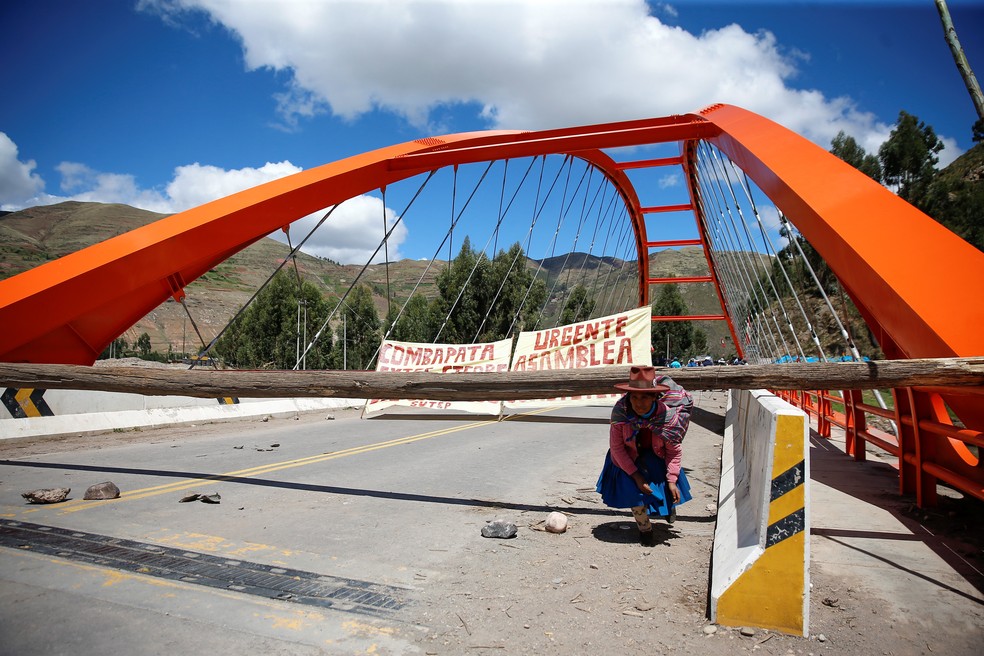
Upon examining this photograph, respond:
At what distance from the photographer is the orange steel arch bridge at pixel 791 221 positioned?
433 centimetres

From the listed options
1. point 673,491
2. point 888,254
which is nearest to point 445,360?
point 673,491

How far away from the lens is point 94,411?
34.5 feet

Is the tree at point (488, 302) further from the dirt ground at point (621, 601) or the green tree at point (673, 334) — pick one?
the green tree at point (673, 334)

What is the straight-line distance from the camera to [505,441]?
10.2 meters

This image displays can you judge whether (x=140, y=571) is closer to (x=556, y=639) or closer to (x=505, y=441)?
(x=556, y=639)

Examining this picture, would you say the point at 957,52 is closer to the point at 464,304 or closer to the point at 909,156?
the point at 464,304

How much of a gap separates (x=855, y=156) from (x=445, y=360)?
44.4m

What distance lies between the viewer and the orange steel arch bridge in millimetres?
4329

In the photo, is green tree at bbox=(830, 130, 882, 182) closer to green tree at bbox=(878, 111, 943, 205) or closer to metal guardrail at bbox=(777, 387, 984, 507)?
green tree at bbox=(878, 111, 943, 205)

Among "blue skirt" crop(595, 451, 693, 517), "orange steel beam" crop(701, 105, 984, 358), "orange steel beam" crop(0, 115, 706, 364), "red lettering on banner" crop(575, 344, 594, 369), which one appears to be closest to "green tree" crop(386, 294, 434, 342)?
"red lettering on banner" crop(575, 344, 594, 369)

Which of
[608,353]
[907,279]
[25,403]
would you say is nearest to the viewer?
[907,279]

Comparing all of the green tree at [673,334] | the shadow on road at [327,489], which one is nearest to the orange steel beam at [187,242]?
the shadow on road at [327,489]

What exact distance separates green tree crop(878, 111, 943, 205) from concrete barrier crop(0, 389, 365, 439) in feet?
148

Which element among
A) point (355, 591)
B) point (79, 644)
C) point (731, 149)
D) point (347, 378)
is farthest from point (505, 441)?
point (79, 644)
